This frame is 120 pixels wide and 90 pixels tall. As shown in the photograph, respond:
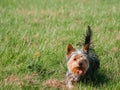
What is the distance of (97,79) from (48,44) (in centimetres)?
223

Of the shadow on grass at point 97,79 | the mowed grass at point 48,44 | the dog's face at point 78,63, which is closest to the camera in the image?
Answer: the dog's face at point 78,63

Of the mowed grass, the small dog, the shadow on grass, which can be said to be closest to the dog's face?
the small dog

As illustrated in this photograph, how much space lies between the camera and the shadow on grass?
695 cm

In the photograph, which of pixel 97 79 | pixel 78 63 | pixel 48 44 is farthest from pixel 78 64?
pixel 48 44

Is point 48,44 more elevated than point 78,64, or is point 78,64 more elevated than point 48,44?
point 78,64

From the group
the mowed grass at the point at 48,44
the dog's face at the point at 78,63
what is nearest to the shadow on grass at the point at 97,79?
the mowed grass at the point at 48,44

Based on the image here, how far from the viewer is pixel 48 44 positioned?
9.19 m

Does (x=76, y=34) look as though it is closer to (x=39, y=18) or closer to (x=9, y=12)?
(x=39, y=18)

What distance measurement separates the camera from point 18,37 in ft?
32.2

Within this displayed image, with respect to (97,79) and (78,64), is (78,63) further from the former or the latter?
(97,79)

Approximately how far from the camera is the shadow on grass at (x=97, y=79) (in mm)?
6954

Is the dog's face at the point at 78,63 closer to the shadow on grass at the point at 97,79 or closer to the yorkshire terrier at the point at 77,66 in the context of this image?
the yorkshire terrier at the point at 77,66

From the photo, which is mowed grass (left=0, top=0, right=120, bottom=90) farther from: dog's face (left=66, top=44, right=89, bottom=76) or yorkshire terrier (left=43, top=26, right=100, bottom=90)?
dog's face (left=66, top=44, right=89, bottom=76)

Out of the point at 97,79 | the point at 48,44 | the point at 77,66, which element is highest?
the point at 77,66
